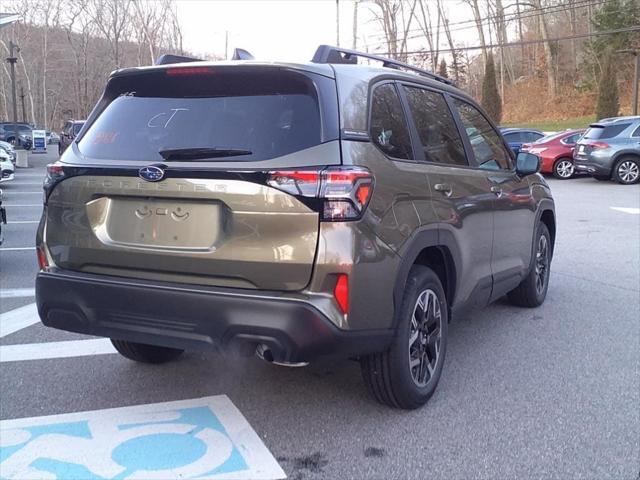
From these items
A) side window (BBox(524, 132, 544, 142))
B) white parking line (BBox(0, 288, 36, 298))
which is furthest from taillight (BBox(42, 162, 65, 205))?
side window (BBox(524, 132, 544, 142))

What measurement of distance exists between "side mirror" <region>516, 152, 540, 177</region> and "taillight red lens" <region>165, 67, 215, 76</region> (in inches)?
116

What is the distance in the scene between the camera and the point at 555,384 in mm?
4242

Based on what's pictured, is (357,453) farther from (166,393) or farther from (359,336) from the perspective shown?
(166,393)

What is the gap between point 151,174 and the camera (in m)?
3.33

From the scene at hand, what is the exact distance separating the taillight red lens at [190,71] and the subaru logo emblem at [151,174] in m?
0.57

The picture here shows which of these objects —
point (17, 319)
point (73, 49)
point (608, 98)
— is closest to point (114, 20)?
point (73, 49)

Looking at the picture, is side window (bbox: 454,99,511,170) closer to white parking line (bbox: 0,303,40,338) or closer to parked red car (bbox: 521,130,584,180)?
white parking line (bbox: 0,303,40,338)

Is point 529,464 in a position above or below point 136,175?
below

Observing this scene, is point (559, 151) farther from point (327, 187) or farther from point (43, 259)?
point (43, 259)

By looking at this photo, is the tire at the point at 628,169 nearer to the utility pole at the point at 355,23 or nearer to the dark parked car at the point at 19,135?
the utility pole at the point at 355,23

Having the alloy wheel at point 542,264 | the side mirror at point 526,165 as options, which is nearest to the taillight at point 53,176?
the side mirror at point 526,165

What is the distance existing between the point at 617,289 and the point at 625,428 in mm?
3534

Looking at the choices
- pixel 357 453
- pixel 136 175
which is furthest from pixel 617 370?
pixel 136 175

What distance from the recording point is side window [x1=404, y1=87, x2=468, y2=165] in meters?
4.09
